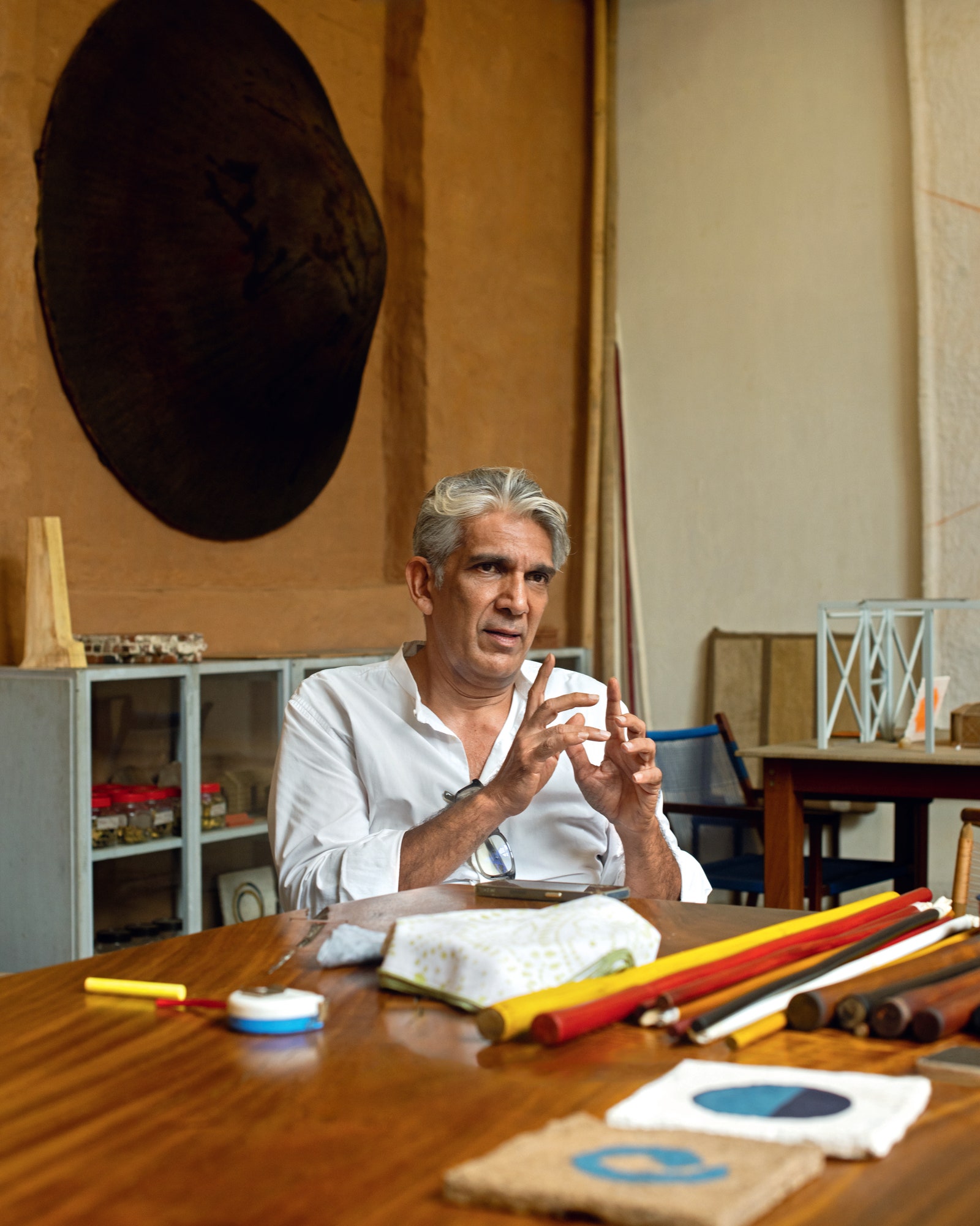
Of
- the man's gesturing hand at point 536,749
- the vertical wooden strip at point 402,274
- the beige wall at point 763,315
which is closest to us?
the man's gesturing hand at point 536,749

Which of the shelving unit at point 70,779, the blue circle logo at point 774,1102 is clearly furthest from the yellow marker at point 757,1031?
the shelving unit at point 70,779

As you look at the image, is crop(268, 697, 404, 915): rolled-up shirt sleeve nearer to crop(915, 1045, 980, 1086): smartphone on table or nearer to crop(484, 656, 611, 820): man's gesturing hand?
crop(484, 656, 611, 820): man's gesturing hand

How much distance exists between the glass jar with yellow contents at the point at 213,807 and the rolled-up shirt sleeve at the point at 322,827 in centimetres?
144

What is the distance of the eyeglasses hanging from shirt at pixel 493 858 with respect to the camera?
6.71 ft

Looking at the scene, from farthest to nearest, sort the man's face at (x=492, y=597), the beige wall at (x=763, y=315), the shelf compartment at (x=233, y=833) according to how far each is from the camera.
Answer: the beige wall at (x=763, y=315)
the shelf compartment at (x=233, y=833)
the man's face at (x=492, y=597)

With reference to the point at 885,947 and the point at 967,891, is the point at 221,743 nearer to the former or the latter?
the point at 967,891

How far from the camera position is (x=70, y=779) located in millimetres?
3127

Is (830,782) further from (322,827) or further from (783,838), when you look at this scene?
(322,827)

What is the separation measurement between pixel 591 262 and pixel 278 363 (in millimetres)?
2089

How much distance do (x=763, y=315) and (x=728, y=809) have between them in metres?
2.54

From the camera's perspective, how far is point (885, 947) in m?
1.31

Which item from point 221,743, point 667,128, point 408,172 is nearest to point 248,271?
point 408,172

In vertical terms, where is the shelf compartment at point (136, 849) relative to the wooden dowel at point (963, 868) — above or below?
below

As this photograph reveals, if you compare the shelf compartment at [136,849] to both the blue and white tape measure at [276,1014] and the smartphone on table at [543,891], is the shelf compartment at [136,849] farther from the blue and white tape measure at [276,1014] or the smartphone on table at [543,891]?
the blue and white tape measure at [276,1014]
